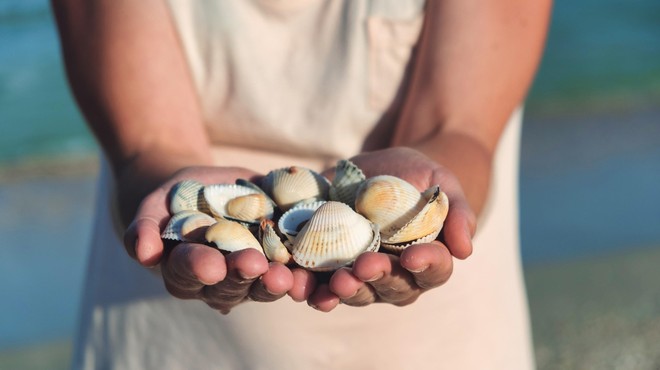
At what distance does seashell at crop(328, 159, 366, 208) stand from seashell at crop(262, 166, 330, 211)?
4 centimetres

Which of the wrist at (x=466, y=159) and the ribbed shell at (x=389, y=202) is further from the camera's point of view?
the wrist at (x=466, y=159)

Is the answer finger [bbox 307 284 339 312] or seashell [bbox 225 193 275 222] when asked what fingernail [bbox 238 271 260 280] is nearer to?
finger [bbox 307 284 339 312]

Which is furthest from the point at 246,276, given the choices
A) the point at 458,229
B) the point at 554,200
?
the point at 554,200

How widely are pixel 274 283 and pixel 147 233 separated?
9.5 inches

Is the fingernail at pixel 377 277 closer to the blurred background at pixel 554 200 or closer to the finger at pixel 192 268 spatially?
the finger at pixel 192 268

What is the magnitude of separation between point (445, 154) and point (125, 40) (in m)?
0.70

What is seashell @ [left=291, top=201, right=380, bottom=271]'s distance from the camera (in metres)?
1.31

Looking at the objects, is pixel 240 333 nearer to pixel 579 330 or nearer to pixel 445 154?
pixel 445 154

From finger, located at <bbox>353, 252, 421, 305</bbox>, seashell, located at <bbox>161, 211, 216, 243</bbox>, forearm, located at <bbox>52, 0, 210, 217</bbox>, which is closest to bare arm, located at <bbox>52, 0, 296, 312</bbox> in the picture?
forearm, located at <bbox>52, 0, 210, 217</bbox>

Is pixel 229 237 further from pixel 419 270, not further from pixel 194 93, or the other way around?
pixel 194 93

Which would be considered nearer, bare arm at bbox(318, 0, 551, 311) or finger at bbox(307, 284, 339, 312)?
finger at bbox(307, 284, 339, 312)

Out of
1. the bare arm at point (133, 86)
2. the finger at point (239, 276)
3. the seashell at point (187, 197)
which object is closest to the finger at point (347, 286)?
the finger at point (239, 276)

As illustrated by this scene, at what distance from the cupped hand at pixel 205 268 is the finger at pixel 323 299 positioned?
0.05 feet

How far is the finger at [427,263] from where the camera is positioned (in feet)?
3.80
